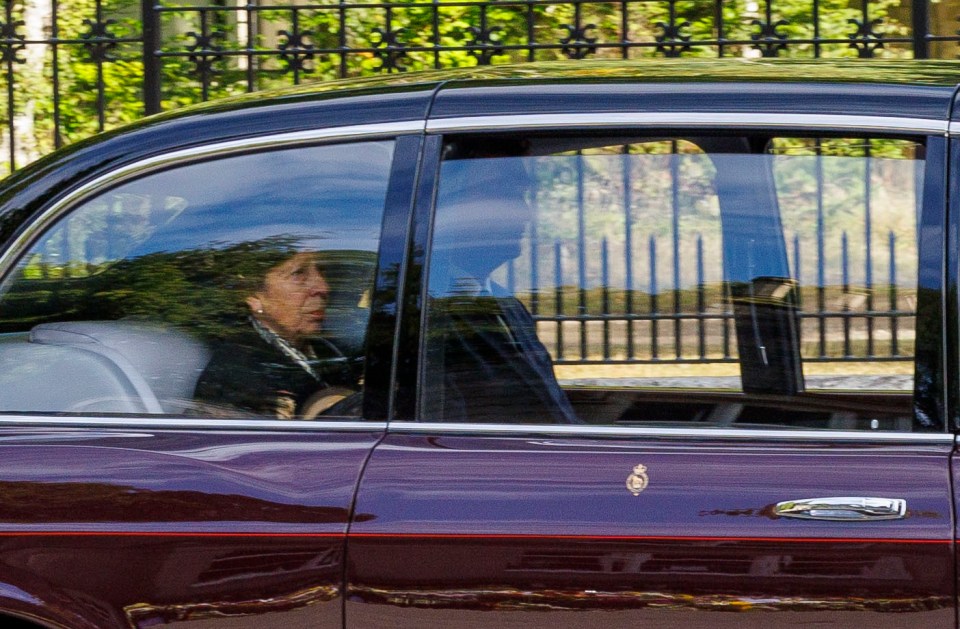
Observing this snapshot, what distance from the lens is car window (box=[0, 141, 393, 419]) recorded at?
2.34 metres

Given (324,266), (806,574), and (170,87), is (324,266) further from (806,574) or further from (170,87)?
(170,87)

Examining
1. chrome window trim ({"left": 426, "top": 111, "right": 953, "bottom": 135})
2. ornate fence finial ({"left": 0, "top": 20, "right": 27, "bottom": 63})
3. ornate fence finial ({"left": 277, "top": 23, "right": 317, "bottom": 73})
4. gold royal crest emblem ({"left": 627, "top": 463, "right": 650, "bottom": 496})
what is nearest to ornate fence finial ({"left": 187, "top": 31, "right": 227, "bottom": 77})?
ornate fence finial ({"left": 277, "top": 23, "right": 317, "bottom": 73})

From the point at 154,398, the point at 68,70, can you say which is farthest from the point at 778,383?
the point at 68,70

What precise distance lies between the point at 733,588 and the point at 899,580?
0.25m

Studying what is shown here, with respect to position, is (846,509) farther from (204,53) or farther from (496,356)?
(204,53)

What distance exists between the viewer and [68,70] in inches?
409

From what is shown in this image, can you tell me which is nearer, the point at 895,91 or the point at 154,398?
the point at 895,91

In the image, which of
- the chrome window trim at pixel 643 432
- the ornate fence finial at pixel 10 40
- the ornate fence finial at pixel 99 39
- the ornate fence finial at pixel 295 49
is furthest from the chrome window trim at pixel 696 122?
the ornate fence finial at pixel 10 40

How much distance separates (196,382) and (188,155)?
41 cm

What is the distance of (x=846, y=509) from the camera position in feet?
6.81

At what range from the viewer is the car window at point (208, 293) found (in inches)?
92.0

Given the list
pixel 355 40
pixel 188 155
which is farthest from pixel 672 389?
pixel 355 40

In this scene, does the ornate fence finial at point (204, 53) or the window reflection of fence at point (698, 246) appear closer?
the window reflection of fence at point (698, 246)

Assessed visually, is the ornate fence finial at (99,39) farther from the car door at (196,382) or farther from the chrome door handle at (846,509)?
the chrome door handle at (846,509)
